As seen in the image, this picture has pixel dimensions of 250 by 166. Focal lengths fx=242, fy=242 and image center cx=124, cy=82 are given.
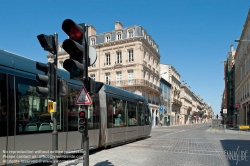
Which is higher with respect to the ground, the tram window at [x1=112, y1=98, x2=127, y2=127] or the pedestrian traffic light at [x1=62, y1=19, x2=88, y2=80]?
the pedestrian traffic light at [x1=62, y1=19, x2=88, y2=80]

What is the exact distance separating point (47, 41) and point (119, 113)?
7585 millimetres

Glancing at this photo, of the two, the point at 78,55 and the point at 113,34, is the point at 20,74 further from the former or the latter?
the point at 113,34

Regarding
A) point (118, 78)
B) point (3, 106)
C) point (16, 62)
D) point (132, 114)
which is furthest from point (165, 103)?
point (3, 106)

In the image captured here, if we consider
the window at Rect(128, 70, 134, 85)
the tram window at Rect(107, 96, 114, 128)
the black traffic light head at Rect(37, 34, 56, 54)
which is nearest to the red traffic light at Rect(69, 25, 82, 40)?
the black traffic light head at Rect(37, 34, 56, 54)

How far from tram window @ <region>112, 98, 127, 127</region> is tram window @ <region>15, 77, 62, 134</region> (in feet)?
15.2

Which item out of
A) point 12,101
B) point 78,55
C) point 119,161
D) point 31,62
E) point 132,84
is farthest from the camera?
point 132,84

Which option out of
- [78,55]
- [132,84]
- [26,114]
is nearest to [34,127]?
[26,114]

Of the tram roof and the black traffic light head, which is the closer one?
the black traffic light head

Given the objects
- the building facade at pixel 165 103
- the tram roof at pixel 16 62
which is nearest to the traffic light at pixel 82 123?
the tram roof at pixel 16 62

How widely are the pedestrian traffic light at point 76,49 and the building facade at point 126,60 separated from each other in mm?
36402

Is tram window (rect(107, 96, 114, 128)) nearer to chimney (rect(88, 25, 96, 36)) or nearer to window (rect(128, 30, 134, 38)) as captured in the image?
window (rect(128, 30, 134, 38))

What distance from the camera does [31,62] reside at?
7227mm

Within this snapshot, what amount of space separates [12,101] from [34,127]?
1.05 m

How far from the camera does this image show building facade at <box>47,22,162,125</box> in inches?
1642
